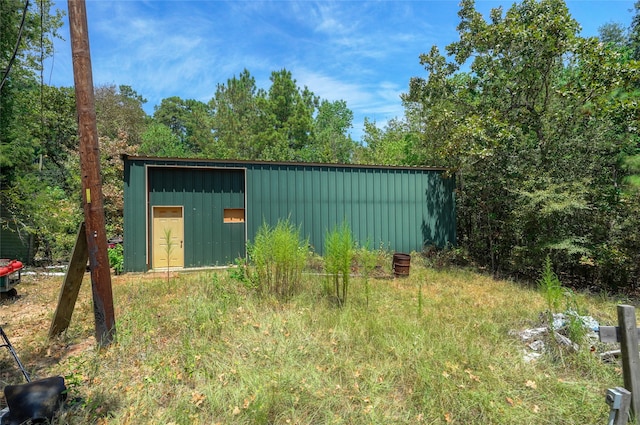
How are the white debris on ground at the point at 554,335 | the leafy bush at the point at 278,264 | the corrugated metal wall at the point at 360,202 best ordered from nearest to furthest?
1. the white debris on ground at the point at 554,335
2. the leafy bush at the point at 278,264
3. the corrugated metal wall at the point at 360,202

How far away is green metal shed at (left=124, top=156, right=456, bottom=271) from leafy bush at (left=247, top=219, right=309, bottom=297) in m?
3.76

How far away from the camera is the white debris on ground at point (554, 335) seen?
11.9ft

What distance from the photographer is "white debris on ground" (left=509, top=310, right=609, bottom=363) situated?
364 centimetres

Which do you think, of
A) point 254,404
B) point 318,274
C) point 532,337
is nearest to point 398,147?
point 318,274

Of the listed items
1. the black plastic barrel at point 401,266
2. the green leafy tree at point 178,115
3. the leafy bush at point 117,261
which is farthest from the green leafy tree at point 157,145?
the black plastic barrel at point 401,266

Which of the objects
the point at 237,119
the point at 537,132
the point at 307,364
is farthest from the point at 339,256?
the point at 237,119

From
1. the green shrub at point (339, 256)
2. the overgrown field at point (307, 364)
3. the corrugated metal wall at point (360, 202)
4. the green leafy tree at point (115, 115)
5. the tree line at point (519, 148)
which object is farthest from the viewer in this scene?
the green leafy tree at point (115, 115)

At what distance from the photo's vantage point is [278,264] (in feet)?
Answer: 17.3

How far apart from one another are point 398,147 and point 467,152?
417 inches

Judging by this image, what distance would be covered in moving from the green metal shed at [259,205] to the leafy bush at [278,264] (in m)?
3.76

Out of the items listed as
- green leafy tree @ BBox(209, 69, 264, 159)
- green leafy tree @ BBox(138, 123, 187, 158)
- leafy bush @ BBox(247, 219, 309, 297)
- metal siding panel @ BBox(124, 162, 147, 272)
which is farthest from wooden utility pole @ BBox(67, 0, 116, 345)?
green leafy tree @ BBox(138, 123, 187, 158)

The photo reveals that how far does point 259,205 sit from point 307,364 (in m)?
6.72

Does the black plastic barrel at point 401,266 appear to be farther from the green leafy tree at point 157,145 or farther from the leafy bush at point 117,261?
the green leafy tree at point 157,145

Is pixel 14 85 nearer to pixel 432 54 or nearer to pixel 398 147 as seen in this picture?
pixel 432 54
